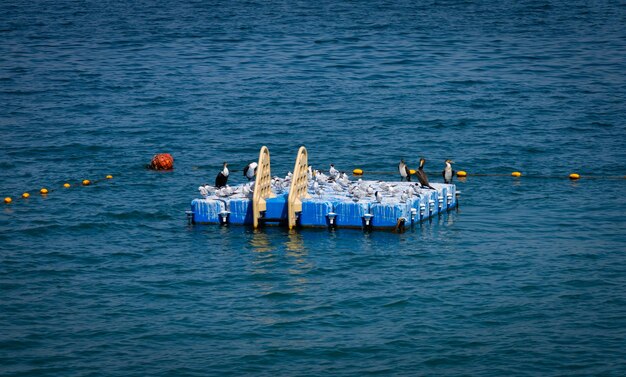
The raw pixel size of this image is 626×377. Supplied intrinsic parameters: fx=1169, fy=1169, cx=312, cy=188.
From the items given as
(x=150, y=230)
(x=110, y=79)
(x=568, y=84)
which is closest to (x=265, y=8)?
(x=110, y=79)

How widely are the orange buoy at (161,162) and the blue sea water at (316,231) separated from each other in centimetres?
125

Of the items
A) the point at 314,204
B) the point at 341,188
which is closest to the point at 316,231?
the point at 314,204

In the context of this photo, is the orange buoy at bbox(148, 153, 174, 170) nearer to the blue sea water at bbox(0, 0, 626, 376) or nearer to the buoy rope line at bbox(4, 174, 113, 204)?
the blue sea water at bbox(0, 0, 626, 376)

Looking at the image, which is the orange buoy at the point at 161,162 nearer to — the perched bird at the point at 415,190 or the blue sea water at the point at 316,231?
the blue sea water at the point at 316,231

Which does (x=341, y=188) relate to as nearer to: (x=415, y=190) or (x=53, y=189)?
(x=415, y=190)

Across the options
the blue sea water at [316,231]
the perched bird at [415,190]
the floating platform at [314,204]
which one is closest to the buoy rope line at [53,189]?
the blue sea water at [316,231]

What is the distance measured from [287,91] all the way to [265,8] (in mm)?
46191

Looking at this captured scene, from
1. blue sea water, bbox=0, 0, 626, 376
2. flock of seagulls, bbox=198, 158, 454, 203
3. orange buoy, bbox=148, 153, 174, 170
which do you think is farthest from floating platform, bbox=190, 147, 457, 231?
orange buoy, bbox=148, 153, 174, 170

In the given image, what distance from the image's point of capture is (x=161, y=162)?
212 ft

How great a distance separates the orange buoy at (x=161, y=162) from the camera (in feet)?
213

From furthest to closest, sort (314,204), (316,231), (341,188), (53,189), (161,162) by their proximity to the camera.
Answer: (161,162), (53,189), (341,188), (316,231), (314,204)

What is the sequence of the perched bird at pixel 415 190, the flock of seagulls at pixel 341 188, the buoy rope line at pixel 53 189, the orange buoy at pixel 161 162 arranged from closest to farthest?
the flock of seagulls at pixel 341 188 < the perched bird at pixel 415 190 < the buoy rope line at pixel 53 189 < the orange buoy at pixel 161 162

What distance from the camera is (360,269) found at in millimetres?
45781

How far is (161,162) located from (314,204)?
1773 cm
